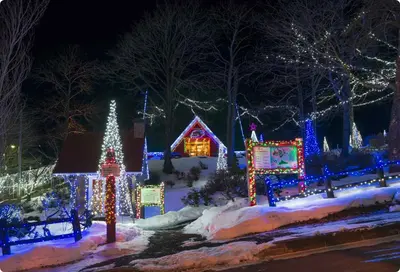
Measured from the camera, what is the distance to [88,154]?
23.9 meters

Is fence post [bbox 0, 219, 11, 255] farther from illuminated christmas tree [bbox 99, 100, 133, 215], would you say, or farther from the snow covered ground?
illuminated christmas tree [bbox 99, 100, 133, 215]

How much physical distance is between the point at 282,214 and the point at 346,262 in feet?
14.8

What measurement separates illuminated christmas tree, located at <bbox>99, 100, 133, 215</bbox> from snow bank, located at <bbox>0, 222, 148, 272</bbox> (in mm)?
7744

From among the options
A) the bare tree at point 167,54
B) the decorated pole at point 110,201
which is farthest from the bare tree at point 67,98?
the decorated pole at point 110,201

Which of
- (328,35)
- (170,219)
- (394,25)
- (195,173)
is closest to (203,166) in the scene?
(195,173)

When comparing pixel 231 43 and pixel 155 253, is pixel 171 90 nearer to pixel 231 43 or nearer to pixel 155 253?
pixel 231 43

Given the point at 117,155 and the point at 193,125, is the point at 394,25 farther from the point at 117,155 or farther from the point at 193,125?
the point at 193,125

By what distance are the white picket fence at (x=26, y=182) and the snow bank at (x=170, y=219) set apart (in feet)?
41.7

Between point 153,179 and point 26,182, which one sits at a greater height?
point 26,182

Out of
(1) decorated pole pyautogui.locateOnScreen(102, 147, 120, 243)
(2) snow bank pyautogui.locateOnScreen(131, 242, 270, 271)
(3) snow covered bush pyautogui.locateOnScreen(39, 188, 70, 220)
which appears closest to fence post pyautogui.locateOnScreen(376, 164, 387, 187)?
(2) snow bank pyautogui.locateOnScreen(131, 242, 270, 271)

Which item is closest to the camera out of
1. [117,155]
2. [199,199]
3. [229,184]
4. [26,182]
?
[229,184]

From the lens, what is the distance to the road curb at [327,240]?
9.43 meters

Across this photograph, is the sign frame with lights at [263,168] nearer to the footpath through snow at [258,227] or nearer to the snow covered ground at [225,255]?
the footpath through snow at [258,227]

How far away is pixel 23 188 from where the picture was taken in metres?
29.7
